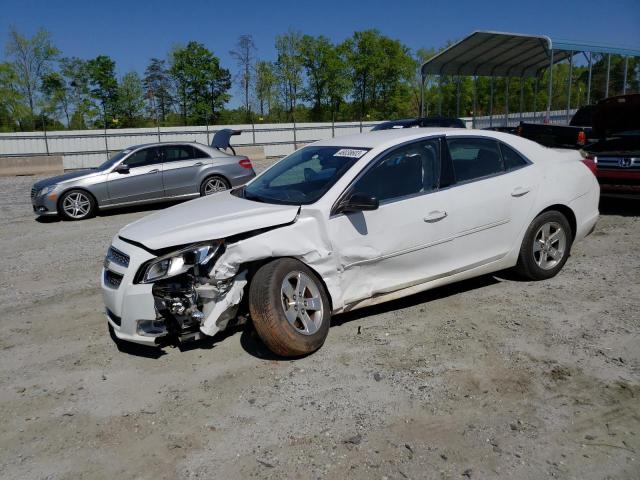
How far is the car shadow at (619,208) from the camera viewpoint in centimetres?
865

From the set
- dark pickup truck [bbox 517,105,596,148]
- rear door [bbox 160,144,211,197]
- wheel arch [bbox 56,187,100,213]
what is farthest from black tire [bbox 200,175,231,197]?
dark pickup truck [bbox 517,105,596,148]

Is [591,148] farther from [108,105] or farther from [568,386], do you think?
[108,105]

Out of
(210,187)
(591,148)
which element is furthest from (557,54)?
(210,187)

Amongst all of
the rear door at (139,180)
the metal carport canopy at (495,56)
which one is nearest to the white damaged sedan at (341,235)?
the rear door at (139,180)

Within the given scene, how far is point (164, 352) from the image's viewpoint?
436 cm

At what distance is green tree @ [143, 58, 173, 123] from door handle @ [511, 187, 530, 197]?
58.7 metres

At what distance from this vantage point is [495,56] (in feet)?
73.5

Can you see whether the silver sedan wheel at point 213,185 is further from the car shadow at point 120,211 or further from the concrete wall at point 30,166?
the concrete wall at point 30,166

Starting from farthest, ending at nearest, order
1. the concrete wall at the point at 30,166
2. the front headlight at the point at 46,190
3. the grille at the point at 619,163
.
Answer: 1. the concrete wall at the point at 30,166
2. the front headlight at the point at 46,190
3. the grille at the point at 619,163

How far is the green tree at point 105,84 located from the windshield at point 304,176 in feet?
190

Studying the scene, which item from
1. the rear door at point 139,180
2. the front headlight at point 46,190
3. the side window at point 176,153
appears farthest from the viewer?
the side window at point 176,153

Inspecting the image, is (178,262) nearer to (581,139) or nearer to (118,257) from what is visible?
(118,257)

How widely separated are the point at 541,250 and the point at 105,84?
201 feet

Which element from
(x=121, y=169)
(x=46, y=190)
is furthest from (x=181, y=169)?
(x=46, y=190)
